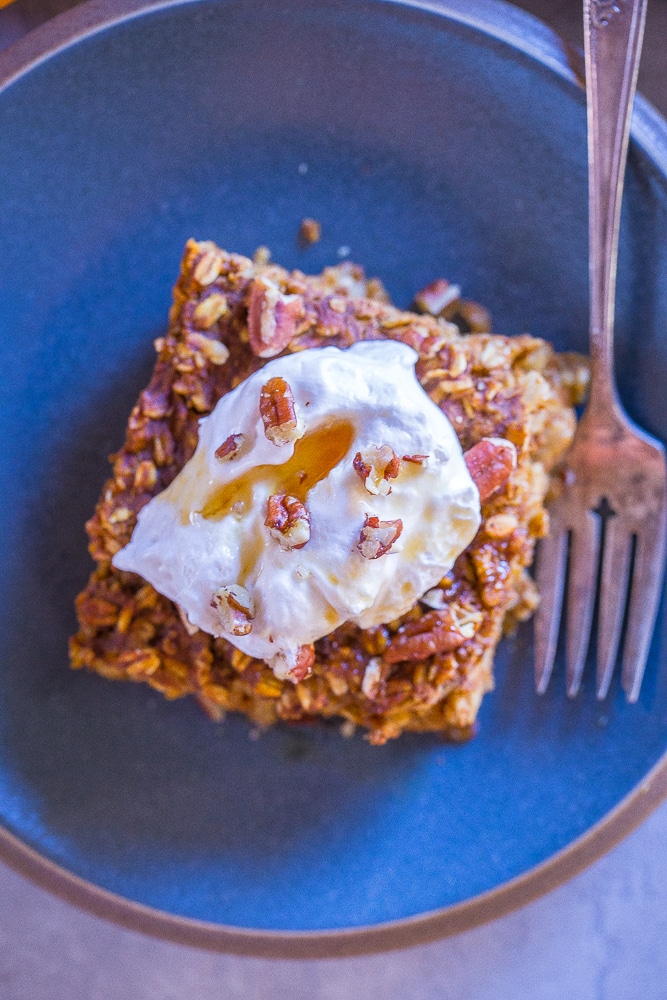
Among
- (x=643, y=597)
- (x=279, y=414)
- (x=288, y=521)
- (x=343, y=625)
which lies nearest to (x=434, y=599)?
(x=343, y=625)

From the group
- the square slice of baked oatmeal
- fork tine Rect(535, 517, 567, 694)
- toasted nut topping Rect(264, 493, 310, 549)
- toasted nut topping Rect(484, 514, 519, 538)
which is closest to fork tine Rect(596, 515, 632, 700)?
fork tine Rect(535, 517, 567, 694)

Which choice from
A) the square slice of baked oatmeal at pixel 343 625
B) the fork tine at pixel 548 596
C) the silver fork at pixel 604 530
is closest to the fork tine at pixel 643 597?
the silver fork at pixel 604 530

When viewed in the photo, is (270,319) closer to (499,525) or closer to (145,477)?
(145,477)

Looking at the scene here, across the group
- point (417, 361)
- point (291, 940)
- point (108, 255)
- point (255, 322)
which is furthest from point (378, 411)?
point (291, 940)

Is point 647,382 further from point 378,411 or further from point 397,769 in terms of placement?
point 397,769

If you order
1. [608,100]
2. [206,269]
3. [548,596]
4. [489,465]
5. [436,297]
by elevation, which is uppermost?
[608,100]

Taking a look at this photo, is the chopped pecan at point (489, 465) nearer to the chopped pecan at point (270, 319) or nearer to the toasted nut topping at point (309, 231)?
the chopped pecan at point (270, 319)
